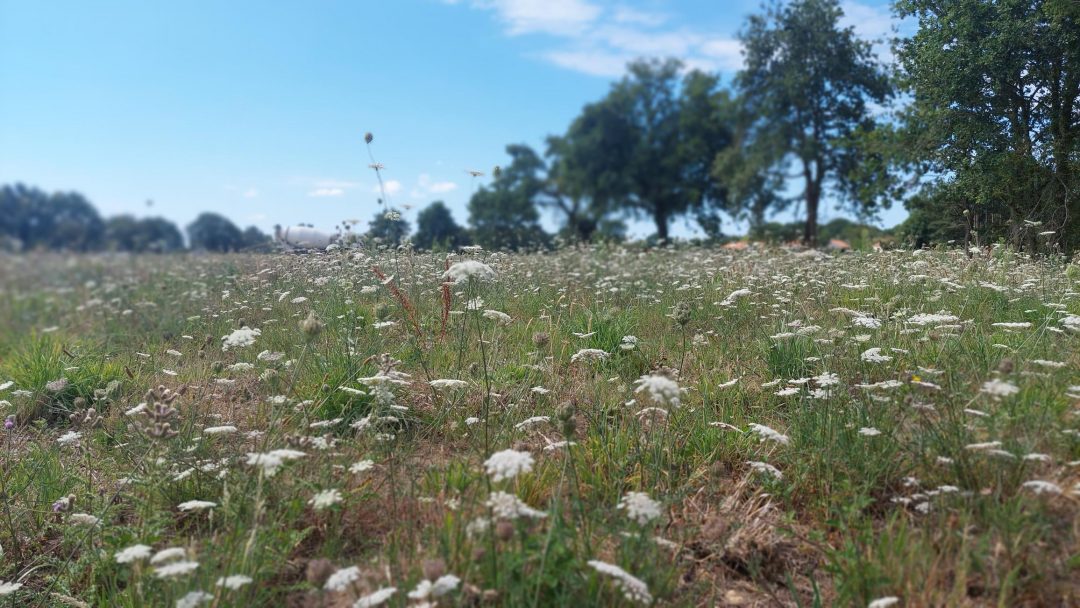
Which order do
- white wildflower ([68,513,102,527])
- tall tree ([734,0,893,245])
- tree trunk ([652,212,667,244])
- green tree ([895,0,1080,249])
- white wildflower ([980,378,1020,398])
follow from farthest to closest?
tree trunk ([652,212,667,244]) < tall tree ([734,0,893,245]) < green tree ([895,0,1080,249]) < white wildflower ([68,513,102,527]) < white wildflower ([980,378,1020,398])

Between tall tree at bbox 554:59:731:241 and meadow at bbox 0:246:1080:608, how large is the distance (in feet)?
104

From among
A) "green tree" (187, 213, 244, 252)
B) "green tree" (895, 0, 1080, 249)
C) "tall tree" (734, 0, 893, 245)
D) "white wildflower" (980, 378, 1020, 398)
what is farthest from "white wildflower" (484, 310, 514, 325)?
"tall tree" (734, 0, 893, 245)

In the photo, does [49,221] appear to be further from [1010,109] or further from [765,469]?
[1010,109]

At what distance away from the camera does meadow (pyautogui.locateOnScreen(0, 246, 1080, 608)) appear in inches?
91.3

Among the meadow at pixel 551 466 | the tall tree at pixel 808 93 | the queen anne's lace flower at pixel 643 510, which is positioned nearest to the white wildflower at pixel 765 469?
the meadow at pixel 551 466

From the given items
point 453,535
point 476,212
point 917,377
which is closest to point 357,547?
point 453,535

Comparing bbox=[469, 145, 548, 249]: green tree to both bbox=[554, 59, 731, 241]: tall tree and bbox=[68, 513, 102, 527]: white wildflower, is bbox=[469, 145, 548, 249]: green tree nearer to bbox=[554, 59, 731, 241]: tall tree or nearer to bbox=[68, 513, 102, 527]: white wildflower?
bbox=[554, 59, 731, 241]: tall tree

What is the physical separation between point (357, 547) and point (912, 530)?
2.19 metres

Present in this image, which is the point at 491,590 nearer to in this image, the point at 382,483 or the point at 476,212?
the point at 382,483

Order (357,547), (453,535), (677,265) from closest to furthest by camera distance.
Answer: (453,535) < (357,547) < (677,265)

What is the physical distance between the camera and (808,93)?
82.0 ft

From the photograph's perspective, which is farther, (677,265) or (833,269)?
(677,265)

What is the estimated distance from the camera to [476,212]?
3734cm

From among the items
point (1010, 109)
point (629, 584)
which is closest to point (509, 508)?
point (629, 584)
